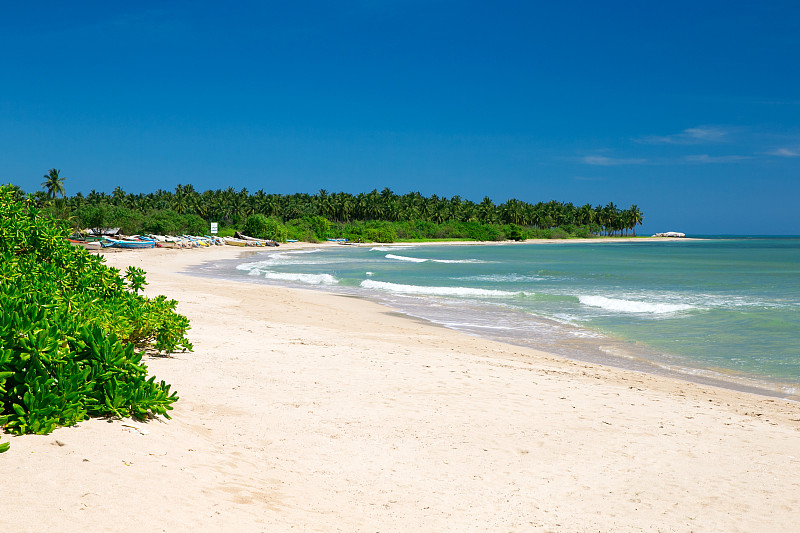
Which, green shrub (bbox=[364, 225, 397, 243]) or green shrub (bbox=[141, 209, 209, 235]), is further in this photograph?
green shrub (bbox=[364, 225, 397, 243])

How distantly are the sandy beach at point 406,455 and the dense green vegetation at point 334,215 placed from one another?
93544mm

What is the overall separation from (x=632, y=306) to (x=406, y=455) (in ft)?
62.5

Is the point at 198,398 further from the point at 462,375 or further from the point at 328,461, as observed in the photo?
the point at 462,375

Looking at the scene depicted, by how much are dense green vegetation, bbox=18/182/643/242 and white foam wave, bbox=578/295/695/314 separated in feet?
276

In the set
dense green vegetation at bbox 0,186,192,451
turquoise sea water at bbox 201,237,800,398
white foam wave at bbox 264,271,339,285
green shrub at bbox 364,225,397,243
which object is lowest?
turquoise sea water at bbox 201,237,800,398

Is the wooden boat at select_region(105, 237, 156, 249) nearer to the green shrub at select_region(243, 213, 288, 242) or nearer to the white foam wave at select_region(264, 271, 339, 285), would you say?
the green shrub at select_region(243, 213, 288, 242)

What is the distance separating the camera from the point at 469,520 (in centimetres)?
452

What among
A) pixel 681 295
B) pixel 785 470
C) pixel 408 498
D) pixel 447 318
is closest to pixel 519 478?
pixel 408 498

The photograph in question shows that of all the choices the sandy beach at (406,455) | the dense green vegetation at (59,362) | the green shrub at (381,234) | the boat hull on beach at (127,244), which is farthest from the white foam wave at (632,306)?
the green shrub at (381,234)

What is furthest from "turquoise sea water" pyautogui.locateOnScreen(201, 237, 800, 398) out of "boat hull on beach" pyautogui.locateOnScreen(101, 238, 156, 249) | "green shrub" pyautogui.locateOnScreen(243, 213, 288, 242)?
"green shrub" pyautogui.locateOnScreen(243, 213, 288, 242)

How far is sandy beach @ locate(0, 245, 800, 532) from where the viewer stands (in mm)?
3949

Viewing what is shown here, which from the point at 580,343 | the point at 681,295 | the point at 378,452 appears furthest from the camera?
the point at 681,295

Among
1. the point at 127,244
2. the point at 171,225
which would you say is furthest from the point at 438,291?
the point at 171,225

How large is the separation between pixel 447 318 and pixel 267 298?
23.5ft
